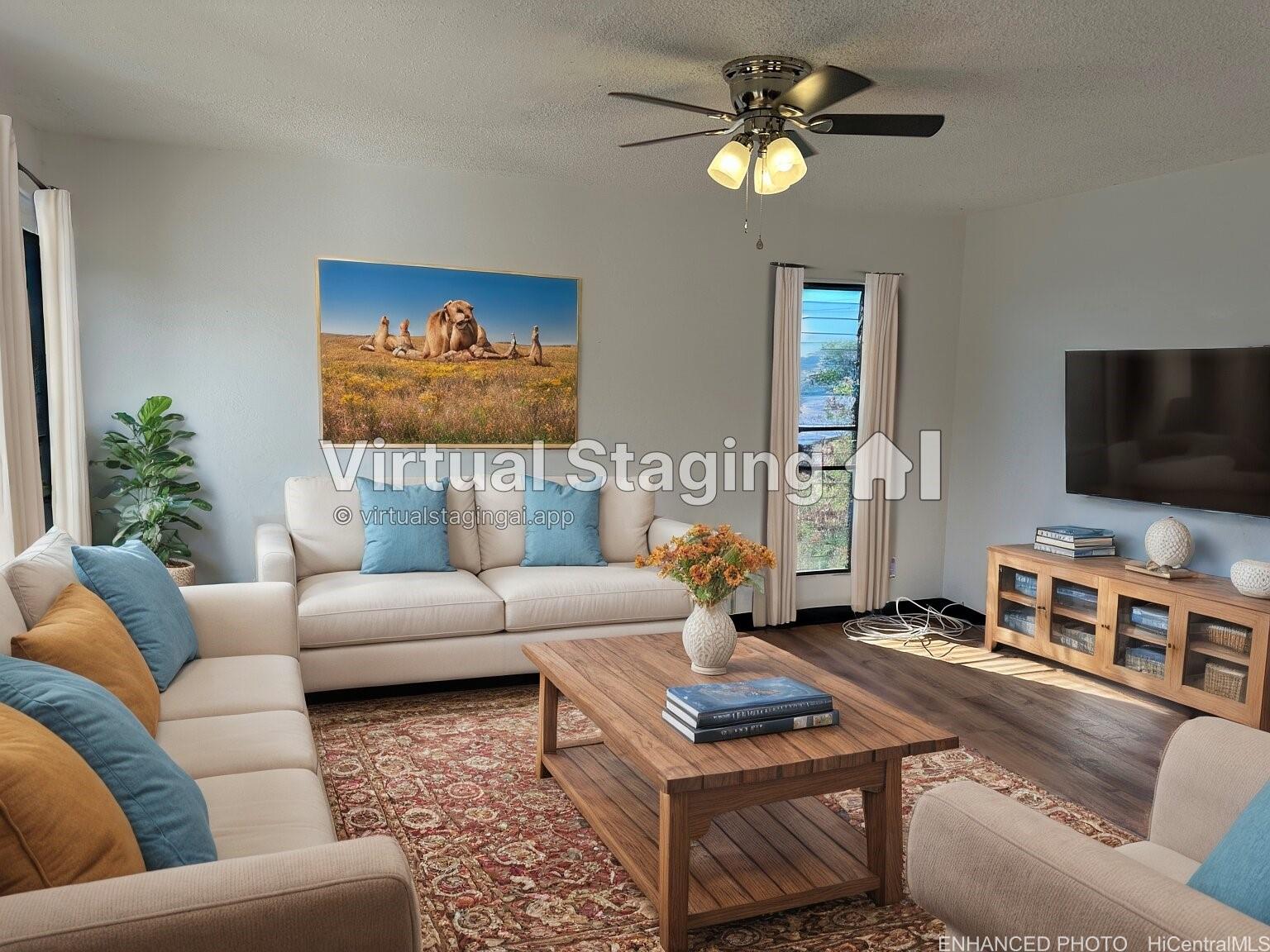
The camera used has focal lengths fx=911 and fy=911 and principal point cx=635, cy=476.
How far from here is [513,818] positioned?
116 inches

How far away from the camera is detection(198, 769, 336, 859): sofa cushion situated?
5.95 ft

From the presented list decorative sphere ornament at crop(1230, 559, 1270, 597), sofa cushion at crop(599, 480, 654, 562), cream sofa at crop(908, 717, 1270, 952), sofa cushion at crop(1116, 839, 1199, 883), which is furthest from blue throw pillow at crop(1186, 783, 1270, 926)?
sofa cushion at crop(599, 480, 654, 562)

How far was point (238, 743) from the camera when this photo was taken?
2311mm

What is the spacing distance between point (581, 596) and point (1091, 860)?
9.99 ft

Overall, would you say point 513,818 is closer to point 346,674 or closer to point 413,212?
point 346,674

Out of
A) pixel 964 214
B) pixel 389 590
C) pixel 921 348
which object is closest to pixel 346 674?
pixel 389 590

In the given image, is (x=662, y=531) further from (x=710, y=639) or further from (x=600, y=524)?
(x=710, y=639)

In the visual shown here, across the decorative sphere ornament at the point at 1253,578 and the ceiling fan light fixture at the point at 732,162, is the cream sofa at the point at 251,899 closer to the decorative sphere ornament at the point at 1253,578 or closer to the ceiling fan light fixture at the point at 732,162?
the ceiling fan light fixture at the point at 732,162

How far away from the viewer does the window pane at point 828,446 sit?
5.75 meters

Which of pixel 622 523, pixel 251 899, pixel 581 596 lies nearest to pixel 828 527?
pixel 622 523

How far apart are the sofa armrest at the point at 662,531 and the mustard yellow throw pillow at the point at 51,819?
348 cm

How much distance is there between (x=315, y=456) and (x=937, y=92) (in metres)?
3.37

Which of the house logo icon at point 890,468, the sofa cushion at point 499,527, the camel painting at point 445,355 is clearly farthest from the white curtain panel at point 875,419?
the sofa cushion at point 499,527

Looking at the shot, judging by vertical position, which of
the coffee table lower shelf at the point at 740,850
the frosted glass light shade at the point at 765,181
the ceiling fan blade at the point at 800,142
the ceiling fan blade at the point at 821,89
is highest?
the ceiling fan blade at the point at 821,89
